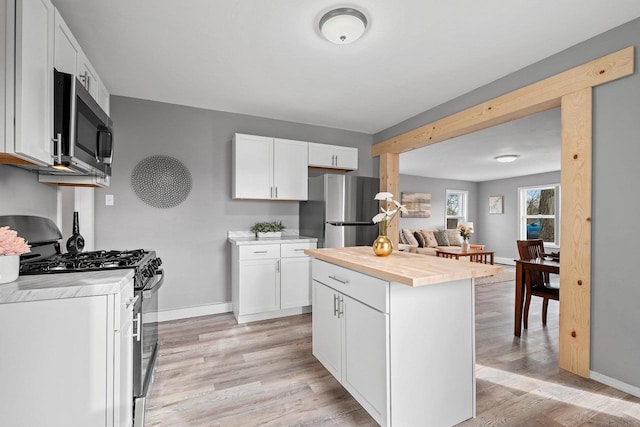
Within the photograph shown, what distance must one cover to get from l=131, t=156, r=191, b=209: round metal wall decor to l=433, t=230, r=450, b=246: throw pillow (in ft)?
22.1

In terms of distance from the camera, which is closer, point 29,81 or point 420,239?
point 29,81

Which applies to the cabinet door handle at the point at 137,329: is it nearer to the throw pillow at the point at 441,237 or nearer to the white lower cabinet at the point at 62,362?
the white lower cabinet at the point at 62,362

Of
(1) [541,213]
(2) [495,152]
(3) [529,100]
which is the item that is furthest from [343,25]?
(1) [541,213]

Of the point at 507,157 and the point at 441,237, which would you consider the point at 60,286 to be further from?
the point at 441,237

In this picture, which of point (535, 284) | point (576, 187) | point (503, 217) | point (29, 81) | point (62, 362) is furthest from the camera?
point (503, 217)

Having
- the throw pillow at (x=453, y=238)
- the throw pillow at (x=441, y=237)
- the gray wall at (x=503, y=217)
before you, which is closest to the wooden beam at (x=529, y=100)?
the throw pillow at (x=441, y=237)

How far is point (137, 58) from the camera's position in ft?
8.10

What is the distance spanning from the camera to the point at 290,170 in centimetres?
376

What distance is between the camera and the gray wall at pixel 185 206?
322 cm

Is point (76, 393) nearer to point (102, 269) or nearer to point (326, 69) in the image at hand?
point (102, 269)

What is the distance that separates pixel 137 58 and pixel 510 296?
5.43 meters

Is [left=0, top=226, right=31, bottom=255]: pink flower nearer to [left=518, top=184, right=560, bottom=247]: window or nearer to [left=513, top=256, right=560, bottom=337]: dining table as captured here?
[left=513, top=256, right=560, bottom=337]: dining table

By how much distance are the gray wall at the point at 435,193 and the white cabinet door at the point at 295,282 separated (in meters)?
5.29

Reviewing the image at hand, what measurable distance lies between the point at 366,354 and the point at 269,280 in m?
1.90
